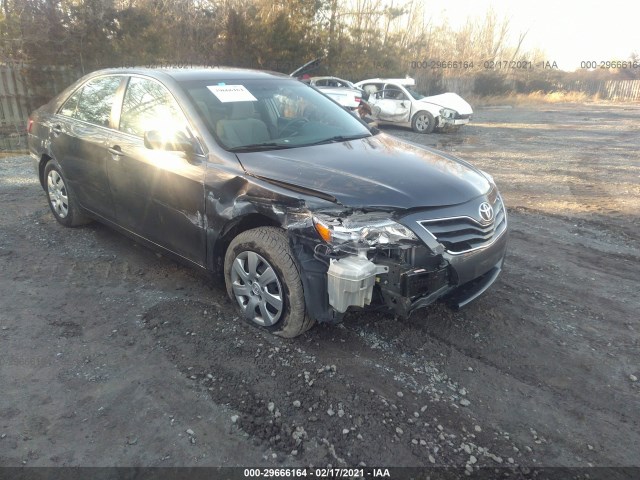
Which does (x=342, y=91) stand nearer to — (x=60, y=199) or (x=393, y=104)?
(x=393, y=104)

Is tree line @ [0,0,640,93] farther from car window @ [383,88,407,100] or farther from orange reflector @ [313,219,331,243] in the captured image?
car window @ [383,88,407,100]

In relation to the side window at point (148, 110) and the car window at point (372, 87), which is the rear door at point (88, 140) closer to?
the side window at point (148, 110)

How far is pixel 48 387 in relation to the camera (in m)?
2.78

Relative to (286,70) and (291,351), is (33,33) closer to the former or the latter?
(286,70)

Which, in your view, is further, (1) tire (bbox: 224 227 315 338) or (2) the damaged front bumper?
(1) tire (bbox: 224 227 315 338)

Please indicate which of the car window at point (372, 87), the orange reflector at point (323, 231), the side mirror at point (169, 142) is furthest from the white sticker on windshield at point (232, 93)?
the car window at point (372, 87)

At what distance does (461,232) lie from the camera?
3020 mm

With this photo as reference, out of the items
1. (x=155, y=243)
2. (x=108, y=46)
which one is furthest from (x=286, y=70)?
(x=155, y=243)

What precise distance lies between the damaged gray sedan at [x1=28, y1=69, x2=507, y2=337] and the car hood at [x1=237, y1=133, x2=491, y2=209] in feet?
0.04

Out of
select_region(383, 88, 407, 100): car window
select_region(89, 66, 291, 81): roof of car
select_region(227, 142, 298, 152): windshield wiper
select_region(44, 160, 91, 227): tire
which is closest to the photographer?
select_region(227, 142, 298, 152): windshield wiper

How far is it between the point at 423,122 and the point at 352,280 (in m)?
13.0

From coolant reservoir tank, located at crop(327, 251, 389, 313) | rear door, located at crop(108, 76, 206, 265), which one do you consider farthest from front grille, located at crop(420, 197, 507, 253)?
rear door, located at crop(108, 76, 206, 265)

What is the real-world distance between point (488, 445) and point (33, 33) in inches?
608

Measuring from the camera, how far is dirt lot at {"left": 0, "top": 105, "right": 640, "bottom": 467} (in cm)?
239
